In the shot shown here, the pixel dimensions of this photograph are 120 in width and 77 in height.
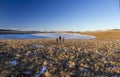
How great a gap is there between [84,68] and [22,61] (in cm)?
394

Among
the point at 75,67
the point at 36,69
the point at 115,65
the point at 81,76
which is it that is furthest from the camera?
the point at 115,65

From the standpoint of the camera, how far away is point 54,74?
25.9 ft

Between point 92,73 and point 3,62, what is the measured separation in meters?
5.38

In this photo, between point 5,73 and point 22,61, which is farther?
point 22,61

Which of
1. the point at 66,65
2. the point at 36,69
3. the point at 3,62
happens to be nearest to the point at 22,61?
the point at 3,62

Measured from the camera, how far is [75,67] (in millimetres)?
9047

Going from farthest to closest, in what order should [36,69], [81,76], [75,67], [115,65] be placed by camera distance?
1. [115,65]
2. [75,67]
3. [36,69]
4. [81,76]

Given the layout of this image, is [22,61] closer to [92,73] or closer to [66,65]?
[66,65]

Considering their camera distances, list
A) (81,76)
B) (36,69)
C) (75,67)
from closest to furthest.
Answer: (81,76)
(36,69)
(75,67)

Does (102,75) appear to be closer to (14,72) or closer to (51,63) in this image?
(51,63)

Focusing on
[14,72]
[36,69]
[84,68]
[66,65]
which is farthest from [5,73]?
[84,68]

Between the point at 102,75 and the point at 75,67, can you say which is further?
the point at 75,67

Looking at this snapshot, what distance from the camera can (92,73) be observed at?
814 cm

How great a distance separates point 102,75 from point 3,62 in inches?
232
